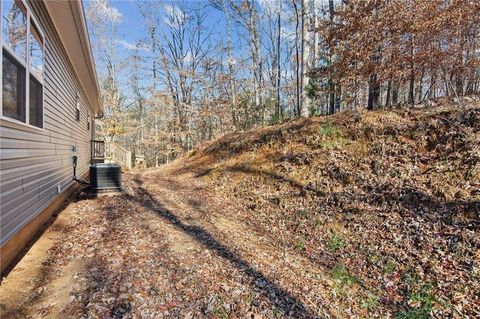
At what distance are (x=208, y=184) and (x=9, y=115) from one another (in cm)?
584

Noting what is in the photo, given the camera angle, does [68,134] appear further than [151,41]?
No

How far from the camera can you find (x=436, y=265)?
4184mm

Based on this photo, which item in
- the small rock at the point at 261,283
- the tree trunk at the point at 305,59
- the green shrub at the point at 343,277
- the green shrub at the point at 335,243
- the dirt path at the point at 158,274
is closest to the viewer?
the dirt path at the point at 158,274

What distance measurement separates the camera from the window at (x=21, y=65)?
3.41 metres

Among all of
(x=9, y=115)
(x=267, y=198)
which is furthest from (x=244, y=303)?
(x=267, y=198)

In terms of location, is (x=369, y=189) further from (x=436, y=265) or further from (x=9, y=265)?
(x=9, y=265)

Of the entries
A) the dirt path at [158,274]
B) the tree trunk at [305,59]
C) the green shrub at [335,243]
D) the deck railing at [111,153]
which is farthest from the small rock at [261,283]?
the deck railing at [111,153]

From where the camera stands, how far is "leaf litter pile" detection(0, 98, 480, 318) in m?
3.38

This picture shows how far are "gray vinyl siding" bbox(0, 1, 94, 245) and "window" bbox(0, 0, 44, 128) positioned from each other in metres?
0.21

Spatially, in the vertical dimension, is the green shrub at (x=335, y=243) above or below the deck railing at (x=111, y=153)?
below

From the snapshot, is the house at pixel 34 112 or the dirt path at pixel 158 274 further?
the house at pixel 34 112

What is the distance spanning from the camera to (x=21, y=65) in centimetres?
390

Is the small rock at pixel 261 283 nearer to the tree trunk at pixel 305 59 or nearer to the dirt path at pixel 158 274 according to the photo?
the dirt path at pixel 158 274

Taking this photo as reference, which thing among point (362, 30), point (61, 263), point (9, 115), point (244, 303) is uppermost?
point (362, 30)
